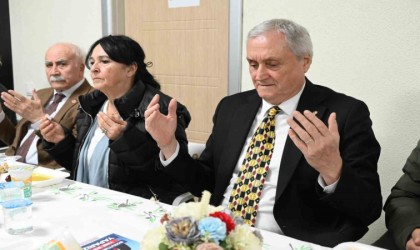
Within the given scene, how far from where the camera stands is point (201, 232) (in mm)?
724

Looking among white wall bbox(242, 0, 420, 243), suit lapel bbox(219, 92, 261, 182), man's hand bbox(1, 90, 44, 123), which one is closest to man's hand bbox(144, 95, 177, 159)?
suit lapel bbox(219, 92, 261, 182)

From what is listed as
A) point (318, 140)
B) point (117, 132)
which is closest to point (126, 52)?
point (117, 132)

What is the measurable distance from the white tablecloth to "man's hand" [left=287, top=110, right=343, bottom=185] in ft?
0.99

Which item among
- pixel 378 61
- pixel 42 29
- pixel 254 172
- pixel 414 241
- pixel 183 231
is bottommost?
pixel 414 241

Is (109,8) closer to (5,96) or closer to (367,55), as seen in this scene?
(5,96)

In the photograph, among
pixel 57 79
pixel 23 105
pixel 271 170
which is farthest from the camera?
pixel 57 79

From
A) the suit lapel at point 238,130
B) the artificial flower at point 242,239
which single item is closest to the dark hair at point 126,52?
the suit lapel at point 238,130

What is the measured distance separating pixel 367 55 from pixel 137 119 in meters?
1.38

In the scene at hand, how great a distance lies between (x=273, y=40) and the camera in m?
1.63

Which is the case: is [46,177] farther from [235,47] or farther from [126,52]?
[235,47]

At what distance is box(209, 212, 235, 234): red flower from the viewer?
76 cm

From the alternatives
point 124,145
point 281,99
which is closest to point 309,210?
point 281,99

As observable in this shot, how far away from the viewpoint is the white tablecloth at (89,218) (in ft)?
3.83

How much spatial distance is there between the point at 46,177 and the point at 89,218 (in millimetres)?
520
